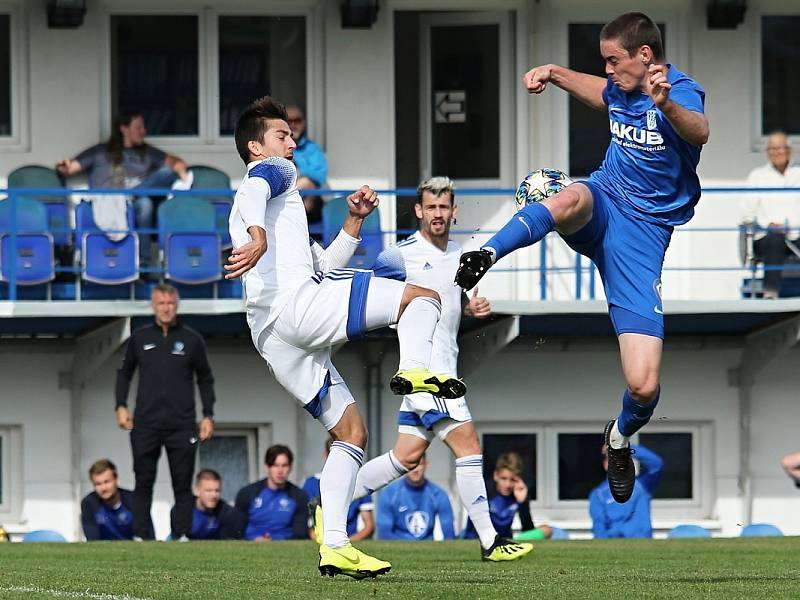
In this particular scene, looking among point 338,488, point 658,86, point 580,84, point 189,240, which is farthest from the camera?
point 189,240

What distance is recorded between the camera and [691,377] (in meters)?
17.9

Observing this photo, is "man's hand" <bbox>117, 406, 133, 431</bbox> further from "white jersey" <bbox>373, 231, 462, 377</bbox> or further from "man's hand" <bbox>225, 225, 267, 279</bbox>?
"man's hand" <bbox>225, 225, 267, 279</bbox>

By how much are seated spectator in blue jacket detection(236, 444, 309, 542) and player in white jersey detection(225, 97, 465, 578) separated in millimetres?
6451

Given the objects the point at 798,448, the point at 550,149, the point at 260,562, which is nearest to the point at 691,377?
the point at 798,448

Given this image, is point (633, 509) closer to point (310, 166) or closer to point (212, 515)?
point (212, 515)

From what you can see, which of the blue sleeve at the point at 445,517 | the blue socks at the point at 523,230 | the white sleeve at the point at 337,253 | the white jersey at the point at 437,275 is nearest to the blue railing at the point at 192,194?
the blue sleeve at the point at 445,517

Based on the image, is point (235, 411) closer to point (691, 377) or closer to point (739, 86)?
point (691, 377)

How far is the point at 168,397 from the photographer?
1468 centimetres

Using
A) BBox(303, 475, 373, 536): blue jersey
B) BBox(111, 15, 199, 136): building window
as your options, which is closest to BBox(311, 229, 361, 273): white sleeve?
BBox(303, 475, 373, 536): blue jersey

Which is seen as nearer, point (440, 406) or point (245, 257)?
point (245, 257)

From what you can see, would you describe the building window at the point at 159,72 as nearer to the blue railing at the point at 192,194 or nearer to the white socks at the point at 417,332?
the blue railing at the point at 192,194

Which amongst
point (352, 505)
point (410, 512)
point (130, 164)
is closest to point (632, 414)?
point (352, 505)

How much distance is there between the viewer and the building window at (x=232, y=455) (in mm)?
17625

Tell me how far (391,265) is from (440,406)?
0.91 m
